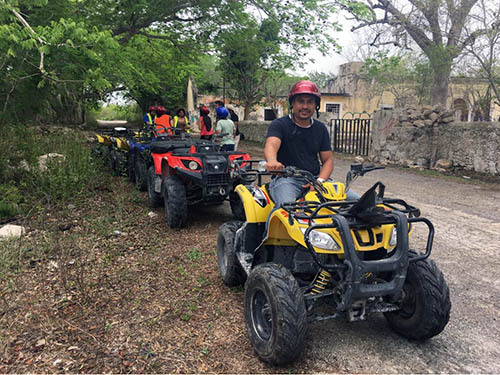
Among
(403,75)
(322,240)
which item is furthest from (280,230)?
(403,75)

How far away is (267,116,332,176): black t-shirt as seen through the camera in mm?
3667

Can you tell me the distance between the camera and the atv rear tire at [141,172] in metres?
8.29

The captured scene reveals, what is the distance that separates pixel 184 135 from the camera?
7.92 meters

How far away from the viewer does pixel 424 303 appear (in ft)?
8.93

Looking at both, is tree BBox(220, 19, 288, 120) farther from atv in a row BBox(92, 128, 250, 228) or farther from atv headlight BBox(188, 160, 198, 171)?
atv headlight BBox(188, 160, 198, 171)

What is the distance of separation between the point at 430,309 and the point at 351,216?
0.86 meters

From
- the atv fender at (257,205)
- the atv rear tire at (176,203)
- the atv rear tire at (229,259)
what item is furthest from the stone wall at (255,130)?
the atv fender at (257,205)

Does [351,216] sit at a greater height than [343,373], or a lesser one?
greater

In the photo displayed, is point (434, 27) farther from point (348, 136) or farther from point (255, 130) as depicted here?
point (255, 130)

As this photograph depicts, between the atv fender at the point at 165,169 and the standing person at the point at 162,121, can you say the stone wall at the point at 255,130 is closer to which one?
the standing person at the point at 162,121

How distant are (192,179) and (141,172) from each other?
289 centimetres

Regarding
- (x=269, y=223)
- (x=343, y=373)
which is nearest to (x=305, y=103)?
(x=269, y=223)

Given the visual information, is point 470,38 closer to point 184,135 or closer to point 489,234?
point 489,234

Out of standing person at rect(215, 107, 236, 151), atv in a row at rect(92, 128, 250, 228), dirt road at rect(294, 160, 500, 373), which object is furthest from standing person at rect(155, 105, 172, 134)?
dirt road at rect(294, 160, 500, 373)
